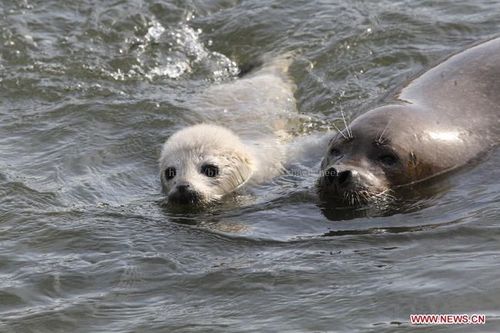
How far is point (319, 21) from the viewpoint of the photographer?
10.1 meters

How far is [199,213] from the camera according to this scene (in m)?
6.54

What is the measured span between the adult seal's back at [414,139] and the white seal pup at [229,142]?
66 centimetres

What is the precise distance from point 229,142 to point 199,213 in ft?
2.90

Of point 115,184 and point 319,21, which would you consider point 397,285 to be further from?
point 319,21

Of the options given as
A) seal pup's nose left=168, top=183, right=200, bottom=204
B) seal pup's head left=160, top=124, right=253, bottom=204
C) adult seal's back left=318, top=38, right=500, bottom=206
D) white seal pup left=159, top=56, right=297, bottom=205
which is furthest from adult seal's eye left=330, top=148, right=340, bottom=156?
seal pup's nose left=168, top=183, right=200, bottom=204

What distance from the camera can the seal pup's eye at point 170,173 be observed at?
7.02 m

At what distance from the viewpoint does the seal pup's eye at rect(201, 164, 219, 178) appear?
7.05 m

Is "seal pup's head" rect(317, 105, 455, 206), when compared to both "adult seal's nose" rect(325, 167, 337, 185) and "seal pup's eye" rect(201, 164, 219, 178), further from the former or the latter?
"seal pup's eye" rect(201, 164, 219, 178)

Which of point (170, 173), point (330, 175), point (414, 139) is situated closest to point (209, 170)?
point (170, 173)

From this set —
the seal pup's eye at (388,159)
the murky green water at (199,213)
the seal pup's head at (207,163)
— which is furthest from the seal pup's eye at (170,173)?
the seal pup's eye at (388,159)

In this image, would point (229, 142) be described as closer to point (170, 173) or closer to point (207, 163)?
point (207, 163)

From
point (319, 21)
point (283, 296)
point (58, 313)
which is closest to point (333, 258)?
point (283, 296)

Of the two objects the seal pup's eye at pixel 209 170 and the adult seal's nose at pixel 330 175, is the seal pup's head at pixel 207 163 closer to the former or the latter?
the seal pup's eye at pixel 209 170

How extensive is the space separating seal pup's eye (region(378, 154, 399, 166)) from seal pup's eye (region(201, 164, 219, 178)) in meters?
1.24
